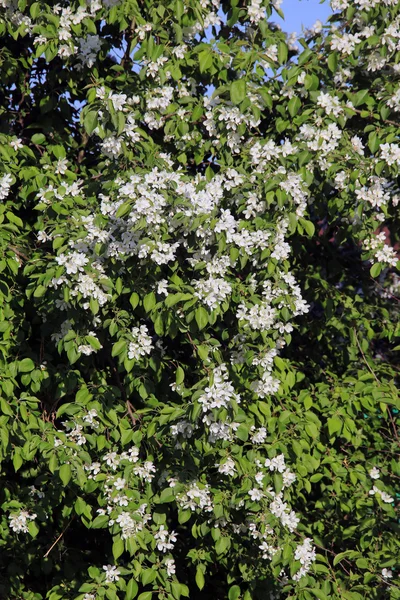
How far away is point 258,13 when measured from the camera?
3504 mm

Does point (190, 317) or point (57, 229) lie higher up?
point (57, 229)

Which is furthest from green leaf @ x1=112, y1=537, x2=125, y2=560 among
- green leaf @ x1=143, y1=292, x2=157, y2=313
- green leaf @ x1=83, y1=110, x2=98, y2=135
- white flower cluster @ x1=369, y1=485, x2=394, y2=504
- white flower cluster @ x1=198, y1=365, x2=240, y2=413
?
green leaf @ x1=83, y1=110, x2=98, y2=135

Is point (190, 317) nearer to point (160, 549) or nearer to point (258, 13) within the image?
point (160, 549)

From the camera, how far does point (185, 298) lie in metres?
2.80

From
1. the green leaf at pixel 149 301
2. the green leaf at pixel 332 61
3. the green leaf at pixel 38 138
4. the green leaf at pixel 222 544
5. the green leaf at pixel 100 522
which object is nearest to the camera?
the green leaf at pixel 149 301

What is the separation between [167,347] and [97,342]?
2.14 feet

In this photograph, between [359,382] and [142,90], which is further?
[359,382]

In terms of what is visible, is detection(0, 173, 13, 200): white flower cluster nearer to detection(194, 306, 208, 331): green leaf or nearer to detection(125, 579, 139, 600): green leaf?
detection(194, 306, 208, 331): green leaf

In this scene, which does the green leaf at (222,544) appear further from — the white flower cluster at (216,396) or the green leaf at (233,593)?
the white flower cluster at (216,396)

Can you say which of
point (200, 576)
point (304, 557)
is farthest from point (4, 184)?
point (304, 557)

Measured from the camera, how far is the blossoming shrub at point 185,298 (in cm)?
294

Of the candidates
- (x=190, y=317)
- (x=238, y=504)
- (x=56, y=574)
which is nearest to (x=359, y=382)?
(x=238, y=504)

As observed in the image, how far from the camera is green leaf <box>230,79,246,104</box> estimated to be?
313 cm

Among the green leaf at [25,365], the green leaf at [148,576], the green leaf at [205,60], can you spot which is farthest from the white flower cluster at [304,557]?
the green leaf at [205,60]
